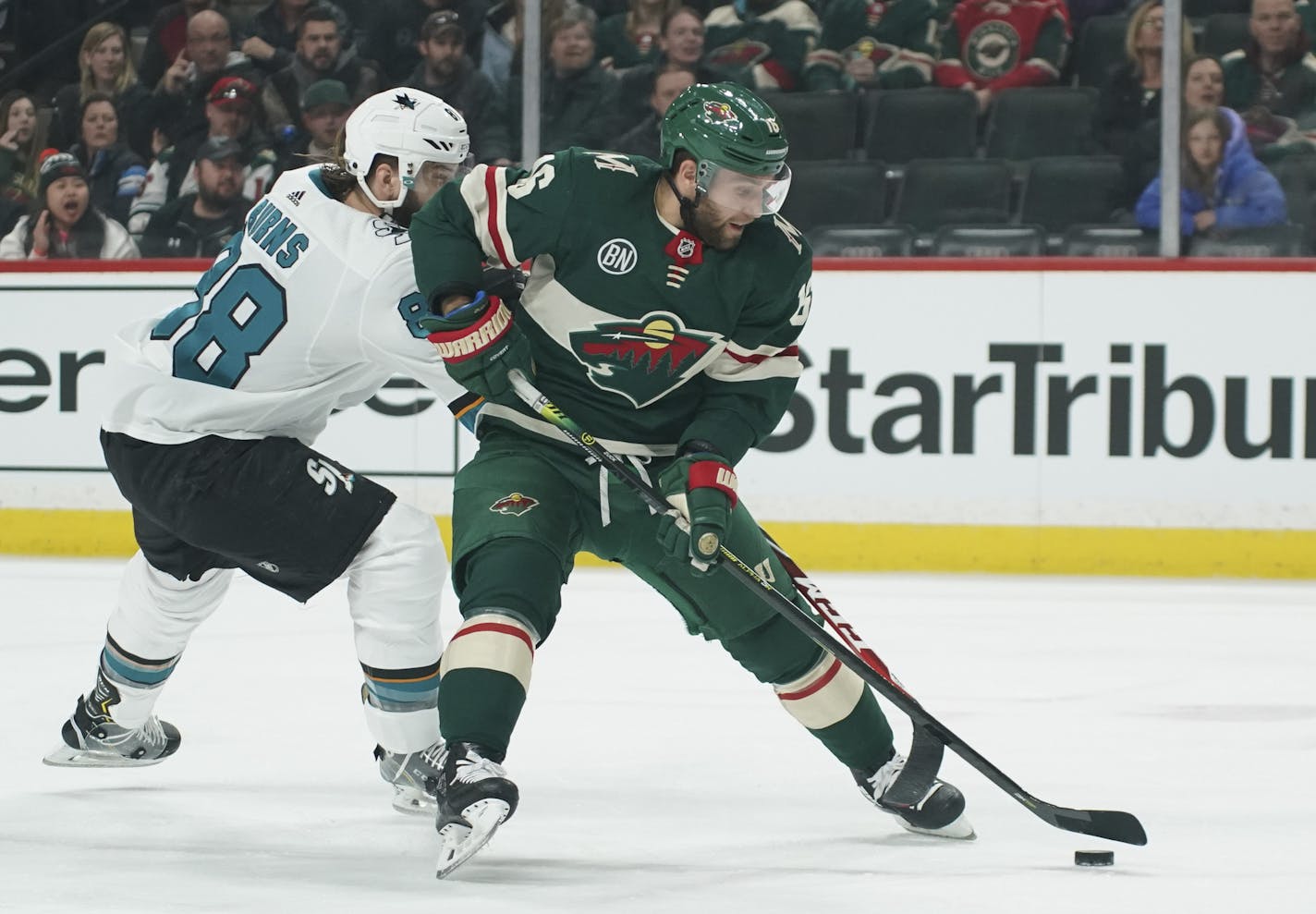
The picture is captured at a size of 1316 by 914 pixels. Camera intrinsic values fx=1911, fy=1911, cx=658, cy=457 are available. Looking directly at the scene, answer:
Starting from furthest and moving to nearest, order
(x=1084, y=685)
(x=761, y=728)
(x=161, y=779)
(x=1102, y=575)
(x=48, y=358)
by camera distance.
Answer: (x=48, y=358)
(x=1102, y=575)
(x=1084, y=685)
(x=761, y=728)
(x=161, y=779)

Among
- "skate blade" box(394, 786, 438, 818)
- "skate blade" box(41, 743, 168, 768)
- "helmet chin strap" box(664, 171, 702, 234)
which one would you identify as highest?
"helmet chin strap" box(664, 171, 702, 234)

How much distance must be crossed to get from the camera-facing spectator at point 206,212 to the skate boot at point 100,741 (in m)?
3.30

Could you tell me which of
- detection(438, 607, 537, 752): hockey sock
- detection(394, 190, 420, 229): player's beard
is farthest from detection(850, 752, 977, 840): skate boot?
detection(394, 190, 420, 229): player's beard

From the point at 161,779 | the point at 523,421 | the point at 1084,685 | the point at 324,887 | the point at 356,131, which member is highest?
the point at 356,131

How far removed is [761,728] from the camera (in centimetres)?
356

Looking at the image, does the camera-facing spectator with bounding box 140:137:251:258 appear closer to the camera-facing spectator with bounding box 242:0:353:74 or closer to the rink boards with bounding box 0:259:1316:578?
the camera-facing spectator with bounding box 242:0:353:74

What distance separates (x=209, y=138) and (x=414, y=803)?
13.0 ft

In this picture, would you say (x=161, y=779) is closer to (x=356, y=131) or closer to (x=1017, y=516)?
(x=356, y=131)

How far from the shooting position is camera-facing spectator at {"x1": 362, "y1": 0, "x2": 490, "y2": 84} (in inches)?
242

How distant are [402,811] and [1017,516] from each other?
10.9 feet

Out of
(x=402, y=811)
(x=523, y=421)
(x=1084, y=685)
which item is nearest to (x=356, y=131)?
(x=523, y=421)

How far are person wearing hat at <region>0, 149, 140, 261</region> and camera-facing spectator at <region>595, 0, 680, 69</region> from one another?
1.69m

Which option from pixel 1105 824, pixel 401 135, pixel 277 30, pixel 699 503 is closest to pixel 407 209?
pixel 401 135

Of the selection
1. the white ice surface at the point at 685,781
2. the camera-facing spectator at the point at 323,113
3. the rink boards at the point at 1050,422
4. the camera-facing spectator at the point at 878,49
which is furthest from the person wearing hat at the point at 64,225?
the camera-facing spectator at the point at 878,49
